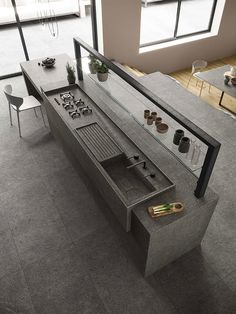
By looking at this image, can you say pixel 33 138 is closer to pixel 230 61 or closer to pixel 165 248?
pixel 165 248

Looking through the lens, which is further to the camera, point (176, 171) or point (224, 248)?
point (224, 248)

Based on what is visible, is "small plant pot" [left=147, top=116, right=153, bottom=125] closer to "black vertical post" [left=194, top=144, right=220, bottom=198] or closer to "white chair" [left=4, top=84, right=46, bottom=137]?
"black vertical post" [left=194, top=144, right=220, bottom=198]

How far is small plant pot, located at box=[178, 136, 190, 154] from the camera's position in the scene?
7.39ft

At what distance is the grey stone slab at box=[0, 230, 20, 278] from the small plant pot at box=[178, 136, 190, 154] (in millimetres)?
1922

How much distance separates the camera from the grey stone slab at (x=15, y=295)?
235 centimetres

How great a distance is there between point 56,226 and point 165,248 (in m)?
1.26

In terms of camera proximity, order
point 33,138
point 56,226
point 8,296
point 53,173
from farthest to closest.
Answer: point 33,138, point 53,173, point 56,226, point 8,296

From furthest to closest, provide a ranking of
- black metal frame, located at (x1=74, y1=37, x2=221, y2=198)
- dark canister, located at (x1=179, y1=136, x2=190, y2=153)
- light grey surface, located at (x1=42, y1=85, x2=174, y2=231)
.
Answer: dark canister, located at (x1=179, y1=136, x2=190, y2=153) → light grey surface, located at (x1=42, y1=85, x2=174, y2=231) → black metal frame, located at (x1=74, y1=37, x2=221, y2=198)

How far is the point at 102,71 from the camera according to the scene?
331 cm

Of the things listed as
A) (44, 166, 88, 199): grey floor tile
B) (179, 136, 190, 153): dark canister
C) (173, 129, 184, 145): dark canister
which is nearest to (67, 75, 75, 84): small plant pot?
(44, 166, 88, 199): grey floor tile

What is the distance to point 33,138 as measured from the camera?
407 cm

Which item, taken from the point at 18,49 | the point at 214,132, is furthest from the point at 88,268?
the point at 18,49

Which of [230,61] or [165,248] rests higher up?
[165,248]

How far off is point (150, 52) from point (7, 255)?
4.85 meters
